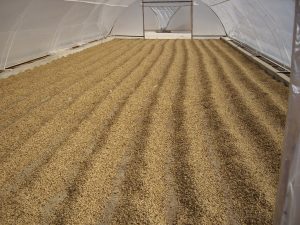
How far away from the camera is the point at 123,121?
14.6 feet

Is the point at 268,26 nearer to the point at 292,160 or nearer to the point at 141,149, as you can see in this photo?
the point at 141,149

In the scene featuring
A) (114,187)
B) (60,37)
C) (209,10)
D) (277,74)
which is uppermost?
(209,10)

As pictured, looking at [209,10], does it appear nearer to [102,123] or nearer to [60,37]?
[60,37]

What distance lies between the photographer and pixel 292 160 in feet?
4.90

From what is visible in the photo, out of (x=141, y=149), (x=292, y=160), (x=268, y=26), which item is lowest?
(x=141, y=149)

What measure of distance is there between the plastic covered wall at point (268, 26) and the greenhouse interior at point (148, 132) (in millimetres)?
54

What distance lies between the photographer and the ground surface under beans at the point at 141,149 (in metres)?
2.62

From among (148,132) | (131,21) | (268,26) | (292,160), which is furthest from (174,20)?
(292,160)

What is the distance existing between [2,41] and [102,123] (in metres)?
4.10

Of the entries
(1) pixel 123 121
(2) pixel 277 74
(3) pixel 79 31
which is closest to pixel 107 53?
(3) pixel 79 31

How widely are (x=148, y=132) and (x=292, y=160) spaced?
2.65 meters

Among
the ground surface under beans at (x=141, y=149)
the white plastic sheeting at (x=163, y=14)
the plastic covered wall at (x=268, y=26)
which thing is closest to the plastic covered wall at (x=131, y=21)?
the plastic covered wall at (x=268, y=26)

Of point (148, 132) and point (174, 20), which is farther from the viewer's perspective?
point (174, 20)

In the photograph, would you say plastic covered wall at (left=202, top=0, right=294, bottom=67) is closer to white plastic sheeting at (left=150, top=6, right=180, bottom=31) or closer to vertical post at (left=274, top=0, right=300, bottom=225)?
vertical post at (left=274, top=0, right=300, bottom=225)
